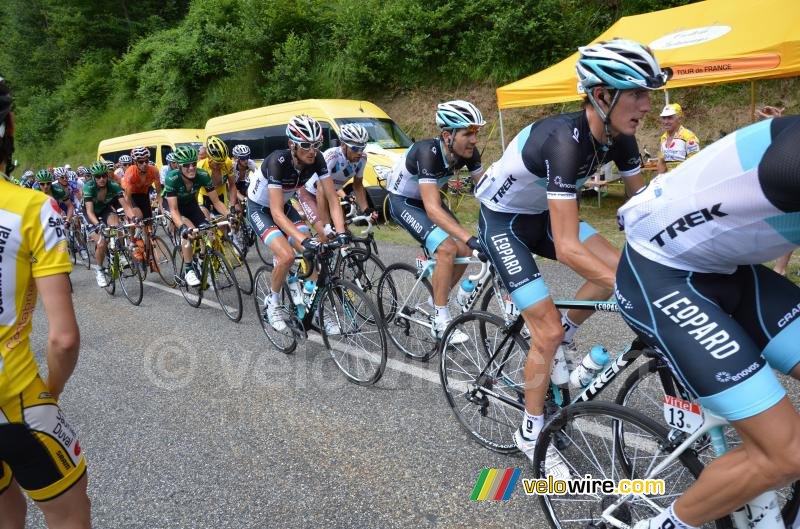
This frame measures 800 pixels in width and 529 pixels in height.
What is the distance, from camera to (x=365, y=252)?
18.0 ft

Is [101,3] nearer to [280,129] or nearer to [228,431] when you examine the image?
[280,129]

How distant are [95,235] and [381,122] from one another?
7.29 m

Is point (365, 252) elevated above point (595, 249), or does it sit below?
below

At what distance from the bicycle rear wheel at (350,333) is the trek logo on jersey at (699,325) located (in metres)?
2.72

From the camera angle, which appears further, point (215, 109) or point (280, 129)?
point (215, 109)

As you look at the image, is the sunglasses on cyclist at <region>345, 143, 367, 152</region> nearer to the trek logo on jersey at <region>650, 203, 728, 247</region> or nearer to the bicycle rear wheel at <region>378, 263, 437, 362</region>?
the bicycle rear wheel at <region>378, 263, 437, 362</region>

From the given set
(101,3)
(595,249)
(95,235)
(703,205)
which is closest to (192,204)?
(95,235)

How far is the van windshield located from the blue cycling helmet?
10452mm

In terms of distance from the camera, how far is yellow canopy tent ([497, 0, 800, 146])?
26.3 feet

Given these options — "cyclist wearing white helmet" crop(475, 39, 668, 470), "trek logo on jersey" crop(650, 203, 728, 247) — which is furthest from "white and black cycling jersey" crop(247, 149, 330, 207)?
"trek logo on jersey" crop(650, 203, 728, 247)

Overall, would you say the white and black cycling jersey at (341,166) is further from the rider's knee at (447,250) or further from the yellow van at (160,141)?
the yellow van at (160,141)

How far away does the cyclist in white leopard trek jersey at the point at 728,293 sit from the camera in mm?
1690

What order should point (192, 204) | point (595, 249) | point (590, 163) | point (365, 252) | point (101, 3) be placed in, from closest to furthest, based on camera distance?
point (590, 163) < point (595, 249) < point (365, 252) < point (192, 204) < point (101, 3)

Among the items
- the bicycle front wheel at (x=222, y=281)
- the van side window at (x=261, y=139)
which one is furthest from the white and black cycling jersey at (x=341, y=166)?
the van side window at (x=261, y=139)
